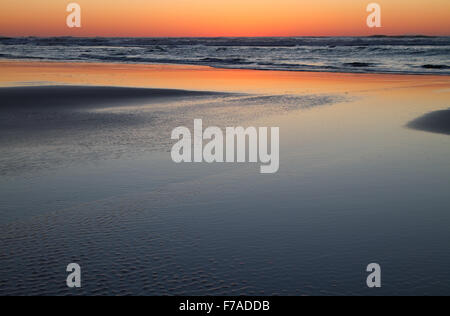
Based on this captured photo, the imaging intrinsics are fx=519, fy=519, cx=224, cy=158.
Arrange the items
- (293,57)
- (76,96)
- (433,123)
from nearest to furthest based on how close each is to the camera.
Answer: (433,123)
(76,96)
(293,57)

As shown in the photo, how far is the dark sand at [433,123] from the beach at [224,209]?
69 millimetres

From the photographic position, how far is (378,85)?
21.7 m

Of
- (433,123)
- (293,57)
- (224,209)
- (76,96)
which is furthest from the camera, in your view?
(293,57)

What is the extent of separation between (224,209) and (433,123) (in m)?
7.84

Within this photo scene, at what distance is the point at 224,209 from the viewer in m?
6.13

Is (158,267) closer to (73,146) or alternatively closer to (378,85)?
(73,146)

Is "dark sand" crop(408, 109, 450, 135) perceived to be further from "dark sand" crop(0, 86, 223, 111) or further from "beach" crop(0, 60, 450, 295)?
"dark sand" crop(0, 86, 223, 111)

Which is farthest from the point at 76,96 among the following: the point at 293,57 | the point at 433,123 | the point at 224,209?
the point at 293,57

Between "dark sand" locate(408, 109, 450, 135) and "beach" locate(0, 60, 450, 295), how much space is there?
0.07m

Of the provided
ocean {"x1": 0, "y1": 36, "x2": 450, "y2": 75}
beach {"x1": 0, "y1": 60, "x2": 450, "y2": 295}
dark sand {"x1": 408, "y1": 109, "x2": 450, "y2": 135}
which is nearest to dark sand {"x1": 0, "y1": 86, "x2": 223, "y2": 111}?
beach {"x1": 0, "y1": 60, "x2": 450, "y2": 295}

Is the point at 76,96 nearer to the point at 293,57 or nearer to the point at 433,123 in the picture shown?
the point at 433,123

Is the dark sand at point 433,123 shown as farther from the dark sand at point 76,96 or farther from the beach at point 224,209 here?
the dark sand at point 76,96

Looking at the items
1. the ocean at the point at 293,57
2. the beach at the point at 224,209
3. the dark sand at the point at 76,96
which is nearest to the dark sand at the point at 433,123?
the beach at the point at 224,209

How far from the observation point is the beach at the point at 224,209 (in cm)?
437
